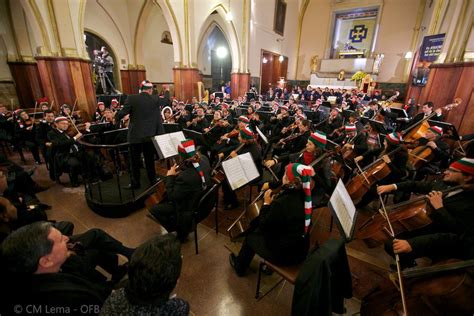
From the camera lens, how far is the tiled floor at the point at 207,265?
2.24 m

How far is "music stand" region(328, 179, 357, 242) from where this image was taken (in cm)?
180

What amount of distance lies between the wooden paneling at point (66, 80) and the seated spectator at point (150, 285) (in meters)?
7.78

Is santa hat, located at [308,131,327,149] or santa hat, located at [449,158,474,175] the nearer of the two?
santa hat, located at [449,158,474,175]

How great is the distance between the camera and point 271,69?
57.8 ft

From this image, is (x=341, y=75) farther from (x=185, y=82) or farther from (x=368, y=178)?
(x=368, y=178)

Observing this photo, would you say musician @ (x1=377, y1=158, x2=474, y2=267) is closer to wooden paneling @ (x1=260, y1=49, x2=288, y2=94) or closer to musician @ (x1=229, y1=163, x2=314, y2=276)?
musician @ (x1=229, y1=163, x2=314, y2=276)

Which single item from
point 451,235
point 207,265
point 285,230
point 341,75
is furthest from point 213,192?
point 341,75

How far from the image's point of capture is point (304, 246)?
2010 mm

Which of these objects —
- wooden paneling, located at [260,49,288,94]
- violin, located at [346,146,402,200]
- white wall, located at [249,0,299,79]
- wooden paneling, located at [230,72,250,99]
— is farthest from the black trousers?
wooden paneling, located at [260,49,288,94]

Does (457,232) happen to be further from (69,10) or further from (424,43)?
(424,43)

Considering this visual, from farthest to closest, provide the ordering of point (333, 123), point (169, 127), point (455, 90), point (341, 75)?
1. point (341, 75)
2. point (455, 90)
3. point (333, 123)
4. point (169, 127)

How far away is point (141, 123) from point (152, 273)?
3.37m

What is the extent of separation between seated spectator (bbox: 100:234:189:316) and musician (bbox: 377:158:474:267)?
183 cm

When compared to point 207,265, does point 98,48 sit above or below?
above
